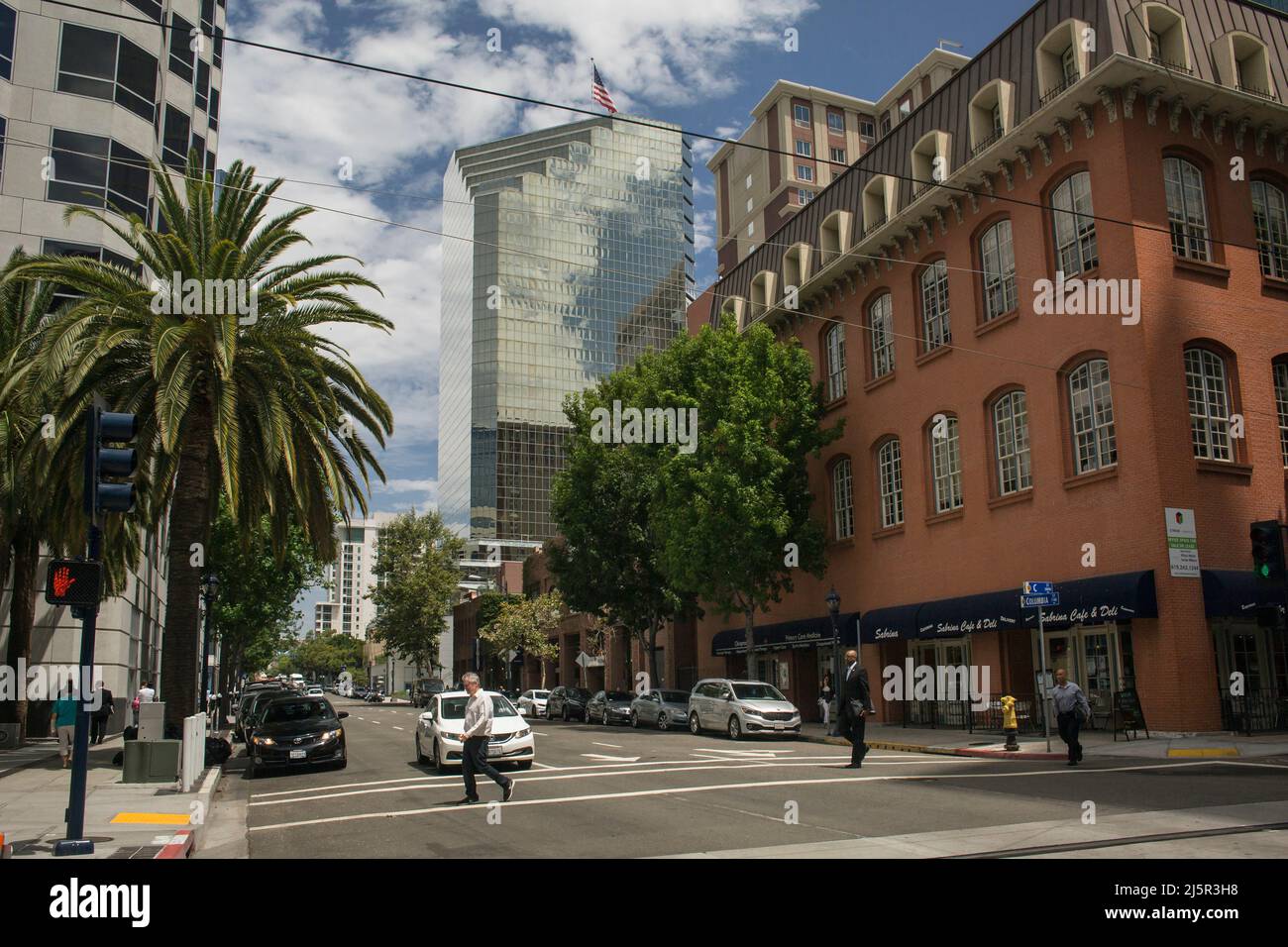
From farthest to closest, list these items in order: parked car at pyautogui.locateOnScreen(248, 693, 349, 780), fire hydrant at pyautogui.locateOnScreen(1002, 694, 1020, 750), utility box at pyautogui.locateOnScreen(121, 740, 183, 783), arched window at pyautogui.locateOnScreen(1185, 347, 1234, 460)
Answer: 1. arched window at pyautogui.locateOnScreen(1185, 347, 1234, 460)
2. fire hydrant at pyautogui.locateOnScreen(1002, 694, 1020, 750)
3. parked car at pyautogui.locateOnScreen(248, 693, 349, 780)
4. utility box at pyautogui.locateOnScreen(121, 740, 183, 783)

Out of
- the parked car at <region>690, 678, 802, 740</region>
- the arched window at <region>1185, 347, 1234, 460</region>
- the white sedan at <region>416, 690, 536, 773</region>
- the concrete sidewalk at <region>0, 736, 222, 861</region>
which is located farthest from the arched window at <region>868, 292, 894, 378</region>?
the concrete sidewalk at <region>0, 736, 222, 861</region>

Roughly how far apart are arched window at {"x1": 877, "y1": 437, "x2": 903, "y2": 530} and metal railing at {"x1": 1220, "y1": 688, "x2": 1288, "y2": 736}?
11.4m

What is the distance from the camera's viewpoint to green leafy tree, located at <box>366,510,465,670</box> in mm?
77938

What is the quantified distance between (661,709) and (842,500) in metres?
9.53

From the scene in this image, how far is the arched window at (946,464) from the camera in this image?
29594mm

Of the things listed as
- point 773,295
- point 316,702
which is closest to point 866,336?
point 773,295

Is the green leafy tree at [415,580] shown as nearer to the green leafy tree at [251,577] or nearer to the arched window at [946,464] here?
the green leafy tree at [251,577]

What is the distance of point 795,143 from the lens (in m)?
80.3

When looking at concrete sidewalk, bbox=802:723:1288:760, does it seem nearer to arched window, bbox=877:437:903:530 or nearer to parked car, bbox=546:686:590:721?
arched window, bbox=877:437:903:530

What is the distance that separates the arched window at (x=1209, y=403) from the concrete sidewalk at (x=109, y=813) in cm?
2202

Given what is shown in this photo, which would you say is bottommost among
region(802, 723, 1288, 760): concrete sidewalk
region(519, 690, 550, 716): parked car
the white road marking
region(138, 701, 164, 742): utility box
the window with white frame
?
region(519, 690, 550, 716): parked car

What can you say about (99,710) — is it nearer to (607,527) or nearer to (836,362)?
(607,527)

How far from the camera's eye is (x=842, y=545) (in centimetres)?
3456
